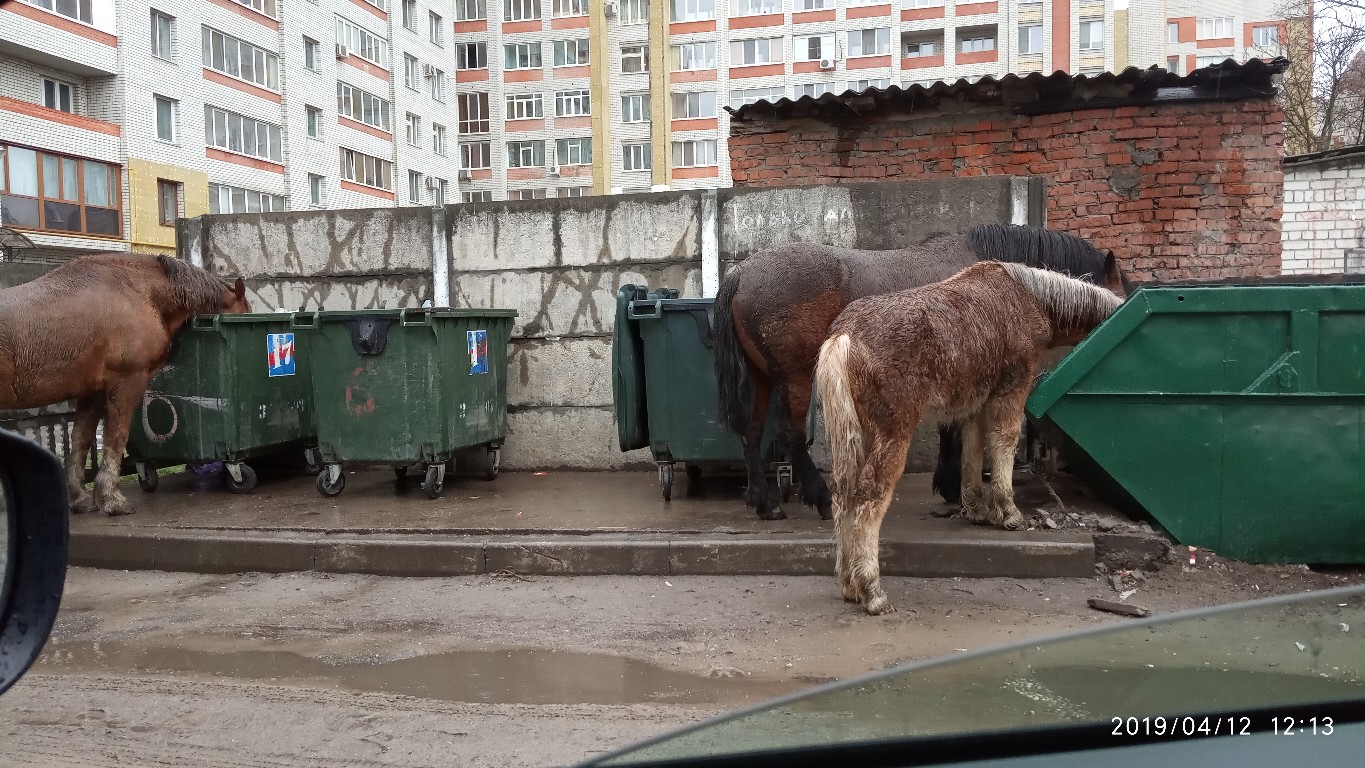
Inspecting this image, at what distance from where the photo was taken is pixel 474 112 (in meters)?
53.4

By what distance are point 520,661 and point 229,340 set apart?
4499mm

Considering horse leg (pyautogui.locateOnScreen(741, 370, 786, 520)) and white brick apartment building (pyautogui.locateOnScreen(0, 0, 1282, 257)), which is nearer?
horse leg (pyautogui.locateOnScreen(741, 370, 786, 520))

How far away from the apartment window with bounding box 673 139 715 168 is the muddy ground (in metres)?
44.7

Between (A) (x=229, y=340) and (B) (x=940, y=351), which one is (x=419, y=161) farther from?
(B) (x=940, y=351)

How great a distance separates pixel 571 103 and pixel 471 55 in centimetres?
697

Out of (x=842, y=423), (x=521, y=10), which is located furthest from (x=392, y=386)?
(x=521, y=10)

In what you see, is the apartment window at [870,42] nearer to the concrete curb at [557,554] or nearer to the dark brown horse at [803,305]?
the dark brown horse at [803,305]

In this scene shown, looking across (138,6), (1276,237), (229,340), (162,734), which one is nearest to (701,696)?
(162,734)

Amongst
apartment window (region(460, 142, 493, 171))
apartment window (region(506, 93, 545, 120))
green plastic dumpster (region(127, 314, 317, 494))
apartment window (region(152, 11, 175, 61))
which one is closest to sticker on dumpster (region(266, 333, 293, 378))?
green plastic dumpster (region(127, 314, 317, 494))

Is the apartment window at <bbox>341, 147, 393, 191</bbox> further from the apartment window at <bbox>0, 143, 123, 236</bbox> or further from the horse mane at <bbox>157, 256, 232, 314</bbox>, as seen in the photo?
the horse mane at <bbox>157, 256, 232, 314</bbox>

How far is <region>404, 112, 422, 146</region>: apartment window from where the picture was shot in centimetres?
4484

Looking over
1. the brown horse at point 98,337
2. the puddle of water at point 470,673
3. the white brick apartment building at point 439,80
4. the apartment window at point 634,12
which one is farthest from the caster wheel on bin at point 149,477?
the apartment window at point 634,12

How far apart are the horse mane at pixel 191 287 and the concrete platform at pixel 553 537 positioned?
1.51m

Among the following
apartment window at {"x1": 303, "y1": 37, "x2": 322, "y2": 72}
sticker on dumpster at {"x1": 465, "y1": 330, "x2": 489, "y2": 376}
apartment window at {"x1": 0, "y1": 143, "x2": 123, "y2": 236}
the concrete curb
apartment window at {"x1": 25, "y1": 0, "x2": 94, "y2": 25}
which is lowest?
the concrete curb
